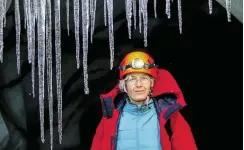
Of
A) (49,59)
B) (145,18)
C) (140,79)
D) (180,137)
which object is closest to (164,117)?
(180,137)

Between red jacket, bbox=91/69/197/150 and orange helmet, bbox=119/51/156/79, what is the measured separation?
0.33 feet

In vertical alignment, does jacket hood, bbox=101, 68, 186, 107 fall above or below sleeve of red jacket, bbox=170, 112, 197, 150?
above

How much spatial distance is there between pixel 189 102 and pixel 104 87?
2.00ft

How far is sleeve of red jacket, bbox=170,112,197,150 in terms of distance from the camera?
3.60 m

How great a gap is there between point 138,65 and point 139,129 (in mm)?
343

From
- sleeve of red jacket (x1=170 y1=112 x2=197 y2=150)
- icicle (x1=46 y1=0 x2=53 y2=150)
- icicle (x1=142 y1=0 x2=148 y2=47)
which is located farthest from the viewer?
icicle (x1=46 y1=0 x2=53 y2=150)

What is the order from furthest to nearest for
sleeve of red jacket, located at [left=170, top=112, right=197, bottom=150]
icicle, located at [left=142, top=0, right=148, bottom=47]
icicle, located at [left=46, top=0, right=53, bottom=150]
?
icicle, located at [left=46, top=0, right=53, bottom=150] < icicle, located at [left=142, top=0, right=148, bottom=47] < sleeve of red jacket, located at [left=170, top=112, right=197, bottom=150]

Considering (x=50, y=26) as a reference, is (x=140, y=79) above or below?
below

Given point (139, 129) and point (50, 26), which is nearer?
point (139, 129)

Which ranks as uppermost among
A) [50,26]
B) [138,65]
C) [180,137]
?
[50,26]

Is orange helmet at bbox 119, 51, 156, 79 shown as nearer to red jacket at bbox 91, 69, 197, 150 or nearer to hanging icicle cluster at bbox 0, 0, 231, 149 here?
red jacket at bbox 91, 69, 197, 150

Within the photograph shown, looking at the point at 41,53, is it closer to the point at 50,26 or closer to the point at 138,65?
the point at 50,26

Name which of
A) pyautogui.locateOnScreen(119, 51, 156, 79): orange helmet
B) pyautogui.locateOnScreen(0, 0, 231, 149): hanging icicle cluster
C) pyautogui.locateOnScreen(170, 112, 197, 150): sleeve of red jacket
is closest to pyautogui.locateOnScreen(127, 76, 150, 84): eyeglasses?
pyautogui.locateOnScreen(119, 51, 156, 79): orange helmet

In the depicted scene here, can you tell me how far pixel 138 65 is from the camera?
3654 millimetres
